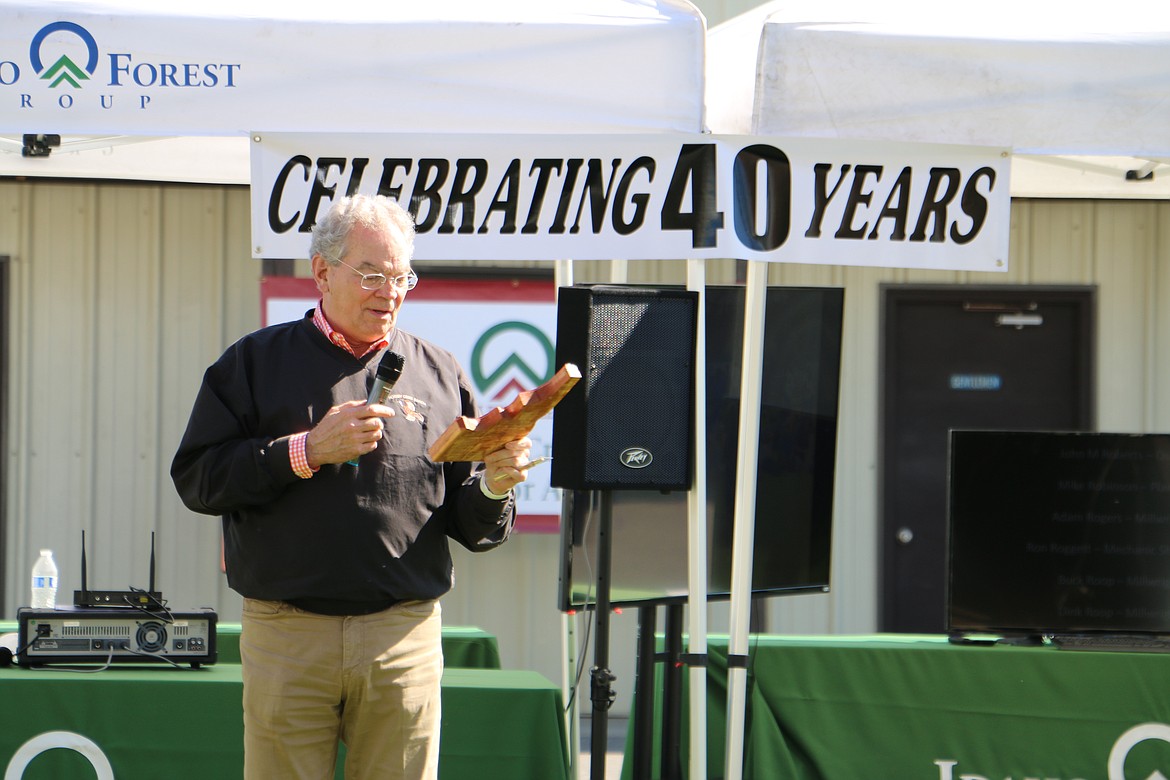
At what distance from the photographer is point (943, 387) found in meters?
6.95

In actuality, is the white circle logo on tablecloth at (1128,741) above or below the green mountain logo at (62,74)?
below

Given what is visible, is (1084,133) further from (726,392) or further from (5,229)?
(5,229)

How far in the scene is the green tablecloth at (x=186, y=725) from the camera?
3.58 m

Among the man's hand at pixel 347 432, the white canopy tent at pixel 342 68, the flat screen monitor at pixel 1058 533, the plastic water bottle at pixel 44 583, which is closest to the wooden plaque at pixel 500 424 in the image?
the man's hand at pixel 347 432

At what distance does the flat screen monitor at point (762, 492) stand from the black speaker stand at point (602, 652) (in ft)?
0.60

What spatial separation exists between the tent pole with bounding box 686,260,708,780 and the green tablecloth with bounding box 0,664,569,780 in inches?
15.4

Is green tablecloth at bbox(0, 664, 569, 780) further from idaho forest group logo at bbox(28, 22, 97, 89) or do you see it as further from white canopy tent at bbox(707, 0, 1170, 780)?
white canopy tent at bbox(707, 0, 1170, 780)

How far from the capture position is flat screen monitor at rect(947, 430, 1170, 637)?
4203mm

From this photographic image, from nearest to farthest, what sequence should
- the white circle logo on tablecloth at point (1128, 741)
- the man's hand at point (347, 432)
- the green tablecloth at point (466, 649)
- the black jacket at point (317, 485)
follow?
the man's hand at point (347, 432), the black jacket at point (317, 485), the white circle logo on tablecloth at point (1128, 741), the green tablecloth at point (466, 649)

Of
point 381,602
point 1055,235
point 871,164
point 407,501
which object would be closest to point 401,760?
point 381,602

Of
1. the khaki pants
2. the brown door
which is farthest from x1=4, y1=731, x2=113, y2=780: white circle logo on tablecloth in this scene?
the brown door

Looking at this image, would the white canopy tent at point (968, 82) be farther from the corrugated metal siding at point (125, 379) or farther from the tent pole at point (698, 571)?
the corrugated metal siding at point (125, 379)

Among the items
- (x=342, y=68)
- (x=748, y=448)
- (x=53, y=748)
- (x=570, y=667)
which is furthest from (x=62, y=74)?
(x=570, y=667)

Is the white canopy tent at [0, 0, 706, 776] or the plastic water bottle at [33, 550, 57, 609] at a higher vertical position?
the white canopy tent at [0, 0, 706, 776]
